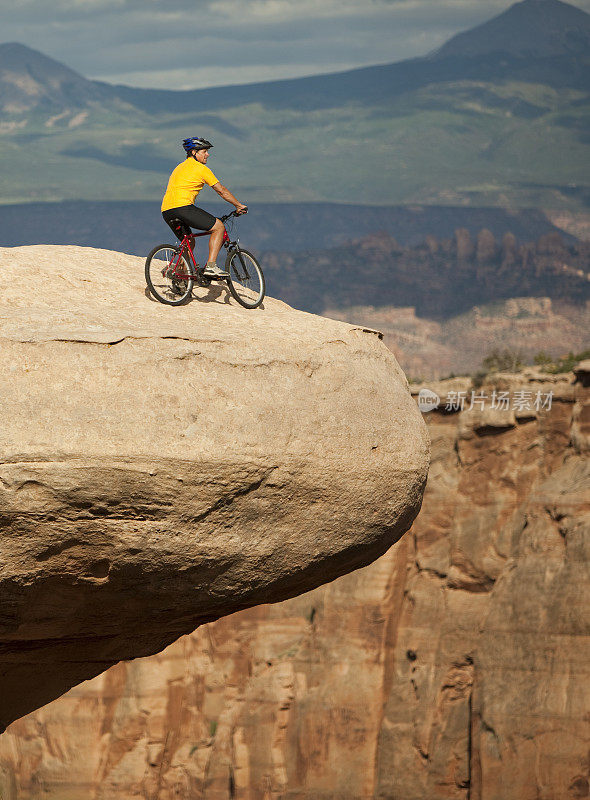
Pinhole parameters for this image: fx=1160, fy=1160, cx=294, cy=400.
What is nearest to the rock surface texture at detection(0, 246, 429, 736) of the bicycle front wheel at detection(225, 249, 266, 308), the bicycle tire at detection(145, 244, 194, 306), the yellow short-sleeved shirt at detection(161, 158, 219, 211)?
the bicycle tire at detection(145, 244, 194, 306)

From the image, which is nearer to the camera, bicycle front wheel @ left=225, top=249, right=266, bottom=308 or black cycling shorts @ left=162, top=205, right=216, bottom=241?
black cycling shorts @ left=162, top=205, right=216, bottom=241

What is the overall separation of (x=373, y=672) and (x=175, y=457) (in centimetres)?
3185

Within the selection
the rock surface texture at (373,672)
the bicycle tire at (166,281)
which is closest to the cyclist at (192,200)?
the bicycle tire at (166,281)

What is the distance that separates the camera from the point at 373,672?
129 ft

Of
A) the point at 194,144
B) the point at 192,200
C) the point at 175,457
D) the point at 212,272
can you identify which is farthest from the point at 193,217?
the point at 175,457

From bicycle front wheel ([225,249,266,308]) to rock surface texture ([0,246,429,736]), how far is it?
1.53 ft

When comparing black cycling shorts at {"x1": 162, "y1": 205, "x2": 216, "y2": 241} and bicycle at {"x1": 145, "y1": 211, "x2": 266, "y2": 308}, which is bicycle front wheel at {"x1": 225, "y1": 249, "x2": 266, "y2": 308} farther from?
black cycling shorts at {"x1": 162, "y1": 205, "x2": 216, "y2": 241}

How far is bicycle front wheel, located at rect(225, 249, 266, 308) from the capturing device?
11.3 metres

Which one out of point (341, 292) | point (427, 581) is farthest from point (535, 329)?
point (427, 581)

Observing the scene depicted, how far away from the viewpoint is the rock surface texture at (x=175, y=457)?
8867 mm

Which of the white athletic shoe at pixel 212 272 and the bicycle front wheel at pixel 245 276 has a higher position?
the bicycle front wheel at pixel 245 276

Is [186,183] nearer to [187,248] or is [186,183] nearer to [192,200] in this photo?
[192,200]

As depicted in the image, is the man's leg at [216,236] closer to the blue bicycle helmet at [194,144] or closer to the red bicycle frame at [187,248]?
the red bicycle frame at [187,248]

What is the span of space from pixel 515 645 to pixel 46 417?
25936 millimetres
